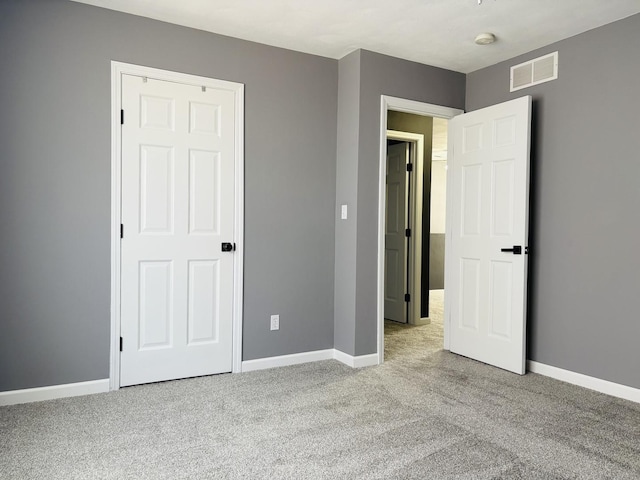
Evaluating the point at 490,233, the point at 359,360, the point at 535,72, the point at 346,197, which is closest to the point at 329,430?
the point at 359,360

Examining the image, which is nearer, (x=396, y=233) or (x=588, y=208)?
(x=588, y=208)

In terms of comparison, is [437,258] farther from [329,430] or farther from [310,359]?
[329,430]

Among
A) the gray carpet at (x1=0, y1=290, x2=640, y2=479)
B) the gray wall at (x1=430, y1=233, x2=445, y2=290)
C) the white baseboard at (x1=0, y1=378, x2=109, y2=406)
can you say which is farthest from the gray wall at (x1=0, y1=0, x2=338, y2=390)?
the gray wall at (x1=430, y1=233, x2=445, y2=290)

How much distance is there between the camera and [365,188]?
153 inches

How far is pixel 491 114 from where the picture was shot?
12.8 feet

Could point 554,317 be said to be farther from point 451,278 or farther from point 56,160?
point 56,160

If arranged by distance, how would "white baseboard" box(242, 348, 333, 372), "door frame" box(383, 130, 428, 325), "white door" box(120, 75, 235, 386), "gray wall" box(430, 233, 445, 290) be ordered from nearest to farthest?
"white door" box(120, 75, 235, 386) → "white baseboard" box(242, 348, 333, 372) → "door frame" box(383, 130, 428, 325) → "gray wall" box(430, 233, 445, 290)

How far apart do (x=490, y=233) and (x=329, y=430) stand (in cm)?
216

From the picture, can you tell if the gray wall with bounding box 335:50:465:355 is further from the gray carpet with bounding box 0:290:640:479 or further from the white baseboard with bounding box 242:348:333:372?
the gray carpet with bounding box 0:290:640:479

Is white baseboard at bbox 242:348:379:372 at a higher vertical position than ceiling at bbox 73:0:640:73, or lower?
lower

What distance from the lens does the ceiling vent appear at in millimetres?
3666

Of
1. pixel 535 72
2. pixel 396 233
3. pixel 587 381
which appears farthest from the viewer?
pixel 396 233

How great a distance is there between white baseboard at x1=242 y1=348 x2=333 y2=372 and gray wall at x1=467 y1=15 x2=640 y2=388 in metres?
1.65

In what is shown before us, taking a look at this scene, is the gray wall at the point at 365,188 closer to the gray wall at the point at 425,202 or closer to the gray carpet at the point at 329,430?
the gray carpet at the point at 329,430
